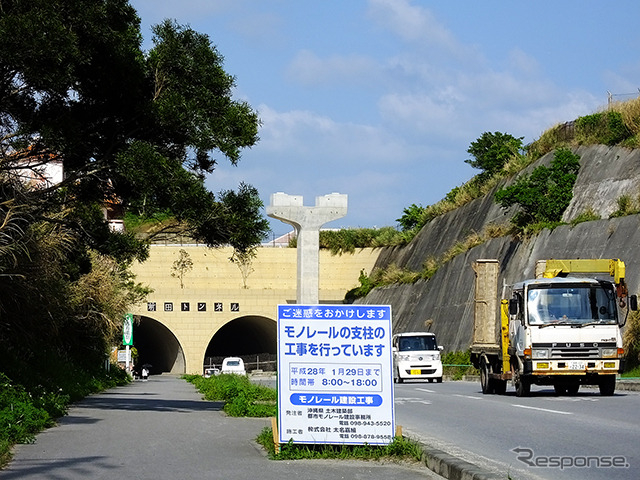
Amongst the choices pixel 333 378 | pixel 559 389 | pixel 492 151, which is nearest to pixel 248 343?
pixel 492 151

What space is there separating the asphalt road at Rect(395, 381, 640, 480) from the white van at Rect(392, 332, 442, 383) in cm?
1503

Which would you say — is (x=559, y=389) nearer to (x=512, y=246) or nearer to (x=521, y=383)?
(x=521, y=383)

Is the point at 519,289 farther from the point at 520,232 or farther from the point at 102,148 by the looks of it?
the point at 520,232

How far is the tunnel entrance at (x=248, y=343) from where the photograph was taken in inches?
2761

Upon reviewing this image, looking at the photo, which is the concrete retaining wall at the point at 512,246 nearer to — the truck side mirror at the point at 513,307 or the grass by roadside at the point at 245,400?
the truck side mirror at the point at 513,307

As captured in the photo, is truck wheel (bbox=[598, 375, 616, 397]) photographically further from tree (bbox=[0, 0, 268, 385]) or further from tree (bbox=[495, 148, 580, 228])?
tree (bbox=[495, 148, 580, 228])

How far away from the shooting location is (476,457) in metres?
9.93

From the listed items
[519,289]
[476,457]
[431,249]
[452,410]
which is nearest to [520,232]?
[431,249]

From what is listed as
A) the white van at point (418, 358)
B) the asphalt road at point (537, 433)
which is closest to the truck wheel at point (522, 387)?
the asphalt road at point (537, 433)

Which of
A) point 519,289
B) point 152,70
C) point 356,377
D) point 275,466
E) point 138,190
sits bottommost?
point 275,466

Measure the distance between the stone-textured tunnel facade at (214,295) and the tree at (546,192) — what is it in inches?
954

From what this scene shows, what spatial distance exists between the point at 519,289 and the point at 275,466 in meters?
12.9

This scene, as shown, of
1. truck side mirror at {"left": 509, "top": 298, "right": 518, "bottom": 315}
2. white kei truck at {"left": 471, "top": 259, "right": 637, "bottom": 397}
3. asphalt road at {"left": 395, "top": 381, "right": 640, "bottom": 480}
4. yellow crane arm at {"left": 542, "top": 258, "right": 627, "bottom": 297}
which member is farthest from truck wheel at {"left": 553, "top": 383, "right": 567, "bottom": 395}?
truck side mirror at {"left": 509, "top": 298, "right": 518, "bottom": 315}

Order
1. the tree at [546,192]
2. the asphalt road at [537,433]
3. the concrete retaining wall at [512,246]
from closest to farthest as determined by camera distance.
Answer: the asphalt road at [537,433]
the concrete retaining wall at [512,246]
the tree at [546,192]
